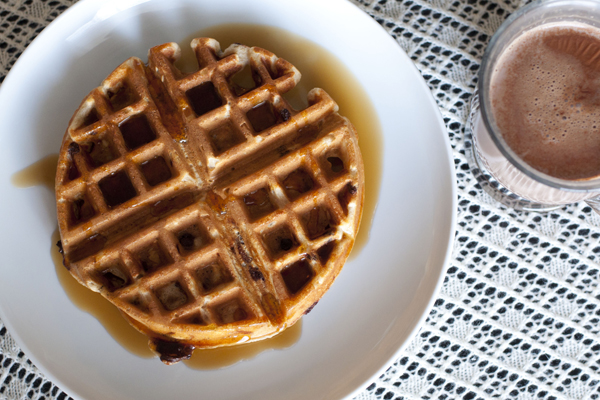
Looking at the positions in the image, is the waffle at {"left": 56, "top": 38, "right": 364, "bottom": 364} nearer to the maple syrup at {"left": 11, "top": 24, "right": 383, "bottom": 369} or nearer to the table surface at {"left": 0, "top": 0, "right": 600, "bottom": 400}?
the maple syrup at {"left": 11, "top": 24, "right": 383, "bottom": 369}

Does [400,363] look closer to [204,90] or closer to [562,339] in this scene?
[562,339]

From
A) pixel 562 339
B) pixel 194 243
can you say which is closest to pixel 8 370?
pixel 194 243

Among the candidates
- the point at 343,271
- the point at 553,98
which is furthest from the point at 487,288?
the point at 553,98

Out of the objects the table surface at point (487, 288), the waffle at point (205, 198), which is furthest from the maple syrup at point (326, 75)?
the table surface at point (487, 288)

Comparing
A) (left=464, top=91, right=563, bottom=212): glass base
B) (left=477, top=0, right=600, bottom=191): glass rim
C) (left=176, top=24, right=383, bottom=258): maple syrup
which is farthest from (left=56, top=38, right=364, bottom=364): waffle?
(left=464, top=91, right=563, bottom=212): glass base

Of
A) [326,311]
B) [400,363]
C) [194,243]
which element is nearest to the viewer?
[194,243]

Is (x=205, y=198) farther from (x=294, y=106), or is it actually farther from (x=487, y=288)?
(x=487, y=288)
